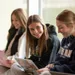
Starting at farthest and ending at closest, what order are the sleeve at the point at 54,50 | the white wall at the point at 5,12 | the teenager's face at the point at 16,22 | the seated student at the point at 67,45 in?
the white wall at the point at 5,12
the teenager's face at the point at 16,22
the sleeve at the point at 54,50
the seated student at the point at 67,45

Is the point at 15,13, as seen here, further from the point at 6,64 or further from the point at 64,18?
the point at 64,18

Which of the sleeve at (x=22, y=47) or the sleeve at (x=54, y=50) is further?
the sleeve at (x=22, y=47)

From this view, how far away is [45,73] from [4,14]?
1752 mm

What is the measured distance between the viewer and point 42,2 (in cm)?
293

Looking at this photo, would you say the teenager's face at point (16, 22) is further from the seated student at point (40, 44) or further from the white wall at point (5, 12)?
the white wall at point (5, 12)

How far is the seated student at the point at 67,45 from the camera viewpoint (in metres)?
1.69

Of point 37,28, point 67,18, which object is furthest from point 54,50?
point 67,18

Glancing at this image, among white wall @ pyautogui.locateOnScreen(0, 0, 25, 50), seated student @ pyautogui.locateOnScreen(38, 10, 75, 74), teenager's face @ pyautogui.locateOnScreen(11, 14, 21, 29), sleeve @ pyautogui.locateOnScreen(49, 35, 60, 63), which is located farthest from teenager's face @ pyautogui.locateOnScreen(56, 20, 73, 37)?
white wall @ pyautogui.locateOnScreen(0, 0, 25, 50)

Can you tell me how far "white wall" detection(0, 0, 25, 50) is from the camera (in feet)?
10.1

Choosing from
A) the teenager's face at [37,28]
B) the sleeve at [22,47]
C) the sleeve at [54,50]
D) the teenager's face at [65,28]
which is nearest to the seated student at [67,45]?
the teenager's face at [65,28]

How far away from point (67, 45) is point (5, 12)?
1619mm

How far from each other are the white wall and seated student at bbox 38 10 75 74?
1.42 m

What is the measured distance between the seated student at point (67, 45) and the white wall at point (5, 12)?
1.42 meters

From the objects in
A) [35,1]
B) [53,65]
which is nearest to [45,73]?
[53,65]
